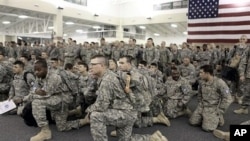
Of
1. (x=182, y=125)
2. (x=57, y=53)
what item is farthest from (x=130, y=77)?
(x=57, y=53)

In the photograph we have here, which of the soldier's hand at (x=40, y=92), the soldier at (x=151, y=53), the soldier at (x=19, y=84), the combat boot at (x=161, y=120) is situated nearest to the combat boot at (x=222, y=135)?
the combat boot at (x=161, y=120)

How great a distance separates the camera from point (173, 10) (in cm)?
1383

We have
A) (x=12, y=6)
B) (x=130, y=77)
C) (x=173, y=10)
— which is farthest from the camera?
(x=173, y=10)

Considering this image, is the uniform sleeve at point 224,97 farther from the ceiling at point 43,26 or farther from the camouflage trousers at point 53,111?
the ceiling at point 43,26

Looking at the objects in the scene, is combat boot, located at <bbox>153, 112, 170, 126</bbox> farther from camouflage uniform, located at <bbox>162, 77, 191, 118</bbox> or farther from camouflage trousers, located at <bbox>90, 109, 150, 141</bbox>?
camouflage trousers, located at <bbox>90, 109, 150, 141</bbox>

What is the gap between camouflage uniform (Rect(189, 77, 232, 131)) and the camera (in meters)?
3.68

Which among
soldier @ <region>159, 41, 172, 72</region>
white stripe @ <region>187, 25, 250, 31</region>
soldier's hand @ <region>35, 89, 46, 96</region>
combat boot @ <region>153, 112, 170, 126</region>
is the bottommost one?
combat boot @ <region>153, 112, 170, 126</region>

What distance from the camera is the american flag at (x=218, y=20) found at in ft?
27.0

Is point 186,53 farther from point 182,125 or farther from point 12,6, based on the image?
point 12,6

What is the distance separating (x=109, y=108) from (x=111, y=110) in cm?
5

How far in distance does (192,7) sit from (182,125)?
630cm

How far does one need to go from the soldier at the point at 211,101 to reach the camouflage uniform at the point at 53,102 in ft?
5.89

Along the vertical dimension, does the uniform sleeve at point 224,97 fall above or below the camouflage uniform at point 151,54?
below

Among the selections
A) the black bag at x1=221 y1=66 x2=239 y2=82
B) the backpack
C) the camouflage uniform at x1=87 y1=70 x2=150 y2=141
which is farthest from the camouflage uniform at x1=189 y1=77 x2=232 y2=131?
the black bag at x1=221 y1=66 x2=239 y2=82
